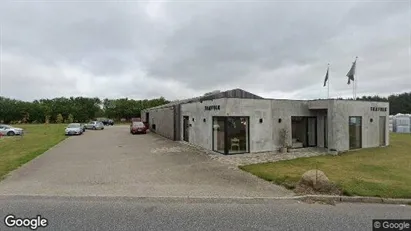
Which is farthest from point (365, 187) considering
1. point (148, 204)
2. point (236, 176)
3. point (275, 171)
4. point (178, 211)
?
point (148, 204)

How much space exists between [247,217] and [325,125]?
46.2 ft

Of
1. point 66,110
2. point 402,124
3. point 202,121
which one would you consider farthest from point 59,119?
point 402,124

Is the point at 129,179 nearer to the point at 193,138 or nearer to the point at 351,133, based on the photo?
the point at 193,138

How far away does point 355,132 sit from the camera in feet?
57.4

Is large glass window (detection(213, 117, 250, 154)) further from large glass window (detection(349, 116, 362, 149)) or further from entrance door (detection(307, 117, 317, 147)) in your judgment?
large glass window (detection(349, 116, 362, 149))

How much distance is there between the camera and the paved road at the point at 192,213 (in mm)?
5195

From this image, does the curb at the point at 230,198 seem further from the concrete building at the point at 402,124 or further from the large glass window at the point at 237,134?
the concrete building at the point at 402,124

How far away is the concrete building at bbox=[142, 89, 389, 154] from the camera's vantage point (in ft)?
50.0

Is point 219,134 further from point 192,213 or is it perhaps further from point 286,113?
point 192,213

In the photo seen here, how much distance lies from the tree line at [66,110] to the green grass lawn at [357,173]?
61534mm

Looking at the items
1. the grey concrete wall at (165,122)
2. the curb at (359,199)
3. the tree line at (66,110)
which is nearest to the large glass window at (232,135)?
the curb at (359,199)

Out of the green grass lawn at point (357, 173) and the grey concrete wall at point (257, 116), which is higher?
the grey concrete wall at point (257, 116)

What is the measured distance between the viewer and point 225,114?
1476cm

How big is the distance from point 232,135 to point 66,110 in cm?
6795
